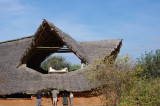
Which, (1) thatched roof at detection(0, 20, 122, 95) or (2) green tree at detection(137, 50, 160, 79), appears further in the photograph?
(2) green tree at detection(137, 50, 160, 79)

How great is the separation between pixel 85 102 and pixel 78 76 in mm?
1909

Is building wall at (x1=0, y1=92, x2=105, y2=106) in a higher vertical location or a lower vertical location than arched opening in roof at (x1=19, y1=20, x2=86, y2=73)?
lower

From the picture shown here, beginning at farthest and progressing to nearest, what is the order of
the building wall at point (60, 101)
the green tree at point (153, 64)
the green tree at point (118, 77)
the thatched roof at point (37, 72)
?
the green tree at point (153, 64) < the thatched roof at point (37, 72) < the building wall at point (60, 101) < the green tree at point (118, 77)

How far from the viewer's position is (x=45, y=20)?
1819cm

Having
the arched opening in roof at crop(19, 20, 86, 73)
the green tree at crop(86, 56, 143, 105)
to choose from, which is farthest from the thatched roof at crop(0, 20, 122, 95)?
the green tree at crop(86, 56, 143, 105)

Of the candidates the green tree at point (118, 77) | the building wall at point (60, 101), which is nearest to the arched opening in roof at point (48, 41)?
the building wall at point (60, 101)

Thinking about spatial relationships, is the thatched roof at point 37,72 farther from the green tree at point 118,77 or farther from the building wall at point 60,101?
the green tree at point 118,77

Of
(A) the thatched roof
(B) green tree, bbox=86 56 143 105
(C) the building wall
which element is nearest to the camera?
(B) green tree, bbox=86 56 143 105

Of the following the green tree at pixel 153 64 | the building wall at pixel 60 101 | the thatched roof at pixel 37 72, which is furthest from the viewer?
the green tree at pixel 153 64

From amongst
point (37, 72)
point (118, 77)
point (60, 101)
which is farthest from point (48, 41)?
point (118, 77)

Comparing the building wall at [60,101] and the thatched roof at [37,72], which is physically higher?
the thatched roof at [37,72]

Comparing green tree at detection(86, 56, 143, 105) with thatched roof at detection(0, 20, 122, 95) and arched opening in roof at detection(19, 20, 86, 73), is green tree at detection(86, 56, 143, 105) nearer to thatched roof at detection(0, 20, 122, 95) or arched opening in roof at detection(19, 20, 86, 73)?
thatched roof at detection(0, 20, 122, 95)

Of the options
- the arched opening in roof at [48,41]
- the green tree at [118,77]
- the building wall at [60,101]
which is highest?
the arched opening in roof at [48,41]

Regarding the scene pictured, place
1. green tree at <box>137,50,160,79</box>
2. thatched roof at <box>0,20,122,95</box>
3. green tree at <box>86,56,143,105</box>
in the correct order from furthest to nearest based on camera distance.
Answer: green tree at <box>137,50,160,79</box>
thatched roof at <box>0,20,122,95</box>
green tree at <box>86,56,143,105</box>
